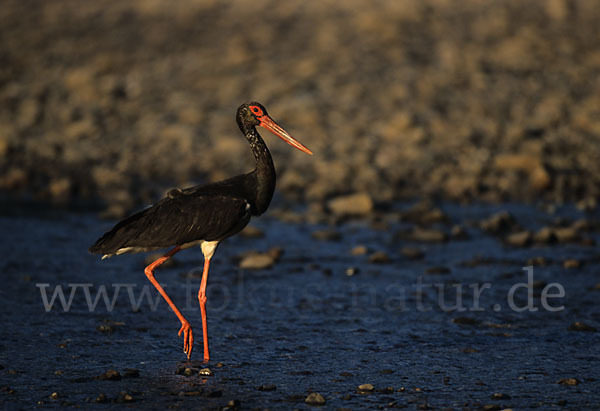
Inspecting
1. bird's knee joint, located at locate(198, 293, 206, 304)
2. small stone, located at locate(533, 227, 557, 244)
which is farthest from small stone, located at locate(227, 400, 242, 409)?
small stone, located at locate(533, 227, 557, 244)

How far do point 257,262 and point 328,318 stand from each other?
6.18ft

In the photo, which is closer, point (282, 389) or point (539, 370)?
point (282, 389)

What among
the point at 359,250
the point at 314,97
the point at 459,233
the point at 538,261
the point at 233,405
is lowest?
the point at 233,405

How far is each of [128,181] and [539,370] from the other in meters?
8.27

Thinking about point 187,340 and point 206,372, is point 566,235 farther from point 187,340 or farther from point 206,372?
point 206,372

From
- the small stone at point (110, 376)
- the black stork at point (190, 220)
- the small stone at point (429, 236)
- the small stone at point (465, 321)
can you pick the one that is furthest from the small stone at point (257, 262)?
the small stone at point (110, 376)

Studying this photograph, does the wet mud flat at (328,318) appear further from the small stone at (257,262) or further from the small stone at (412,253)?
the small stone at (257,262)

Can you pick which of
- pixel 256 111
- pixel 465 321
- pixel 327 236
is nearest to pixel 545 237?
pixel 327 236

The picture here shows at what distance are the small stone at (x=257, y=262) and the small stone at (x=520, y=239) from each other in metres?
2.81

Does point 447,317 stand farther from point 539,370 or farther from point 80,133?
point 80,133

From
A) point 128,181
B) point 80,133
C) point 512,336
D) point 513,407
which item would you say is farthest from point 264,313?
point 80,133

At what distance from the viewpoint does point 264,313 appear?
28.3 ft

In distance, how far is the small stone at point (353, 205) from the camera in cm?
1234

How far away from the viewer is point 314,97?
632 inches
